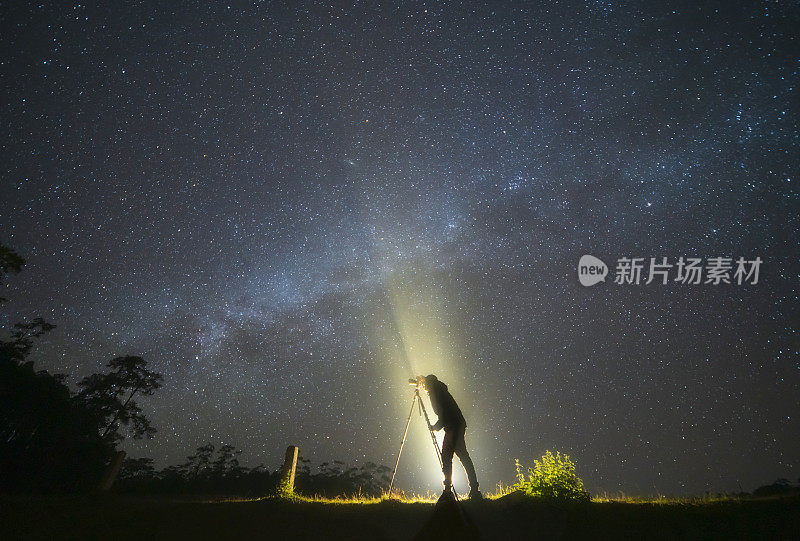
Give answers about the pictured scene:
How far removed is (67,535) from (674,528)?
1230 cm

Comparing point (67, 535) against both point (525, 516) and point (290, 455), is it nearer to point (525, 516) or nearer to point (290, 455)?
point (290, 455)

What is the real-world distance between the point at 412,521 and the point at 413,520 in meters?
0.06

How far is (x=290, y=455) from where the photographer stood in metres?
A: 10.7

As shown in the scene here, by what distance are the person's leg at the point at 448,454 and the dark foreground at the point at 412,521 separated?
2.54 feet

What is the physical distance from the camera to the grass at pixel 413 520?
19.7 feet

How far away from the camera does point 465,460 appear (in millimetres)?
7816

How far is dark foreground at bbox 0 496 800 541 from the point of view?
5.94 m

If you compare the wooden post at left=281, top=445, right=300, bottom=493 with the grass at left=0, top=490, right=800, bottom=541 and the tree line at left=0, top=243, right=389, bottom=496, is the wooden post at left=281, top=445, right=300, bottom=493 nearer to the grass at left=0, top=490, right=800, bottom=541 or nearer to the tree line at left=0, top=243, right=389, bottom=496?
the grass at left=0, top=490, right=800, bottom=541

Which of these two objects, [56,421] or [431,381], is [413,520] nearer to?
[431,381]

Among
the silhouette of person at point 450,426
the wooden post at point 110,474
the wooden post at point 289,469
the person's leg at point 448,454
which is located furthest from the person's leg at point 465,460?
the wooden post at point 110,474

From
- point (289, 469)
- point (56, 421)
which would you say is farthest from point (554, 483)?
point (56, 421)

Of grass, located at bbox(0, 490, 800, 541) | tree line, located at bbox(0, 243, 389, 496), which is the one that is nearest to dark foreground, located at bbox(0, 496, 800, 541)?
grass, located at bbox(0, 490, 800, 541)

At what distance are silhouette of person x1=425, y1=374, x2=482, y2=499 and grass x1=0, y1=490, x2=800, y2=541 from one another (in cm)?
68

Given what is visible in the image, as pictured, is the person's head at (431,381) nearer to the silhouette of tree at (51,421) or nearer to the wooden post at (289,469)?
the wooden post at (289,469)
